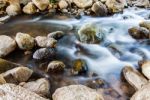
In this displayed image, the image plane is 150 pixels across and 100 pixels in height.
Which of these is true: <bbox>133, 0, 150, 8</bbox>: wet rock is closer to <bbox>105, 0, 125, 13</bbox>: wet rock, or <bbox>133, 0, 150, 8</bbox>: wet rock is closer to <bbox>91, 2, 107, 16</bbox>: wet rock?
<bbox>105, 0, 125, 13</bbox>: wet rock

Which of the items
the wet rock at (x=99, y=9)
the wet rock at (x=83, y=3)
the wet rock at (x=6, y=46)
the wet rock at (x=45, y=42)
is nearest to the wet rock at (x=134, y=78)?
the wet rock at (x=45, y=42)

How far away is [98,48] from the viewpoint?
6254 mm

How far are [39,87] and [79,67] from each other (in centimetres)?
109

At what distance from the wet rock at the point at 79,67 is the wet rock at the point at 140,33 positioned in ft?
5.83

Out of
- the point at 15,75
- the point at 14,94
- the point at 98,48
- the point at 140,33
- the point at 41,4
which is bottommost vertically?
the point at 98,48

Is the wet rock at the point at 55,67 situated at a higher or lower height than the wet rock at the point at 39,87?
lower

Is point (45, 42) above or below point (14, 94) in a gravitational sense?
below

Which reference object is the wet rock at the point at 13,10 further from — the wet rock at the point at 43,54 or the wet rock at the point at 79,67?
the wet rock at the point at 79,67

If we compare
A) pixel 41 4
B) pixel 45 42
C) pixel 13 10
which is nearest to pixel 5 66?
pixel 45 42

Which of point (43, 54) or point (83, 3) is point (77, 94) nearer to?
point (43, 54)

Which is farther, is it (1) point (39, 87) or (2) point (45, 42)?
(2) point (45, 42)

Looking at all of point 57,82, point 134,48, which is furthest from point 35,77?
point 134,48

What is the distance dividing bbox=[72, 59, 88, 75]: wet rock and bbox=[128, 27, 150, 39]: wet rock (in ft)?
5.83

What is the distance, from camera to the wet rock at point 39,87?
438 centimetres
